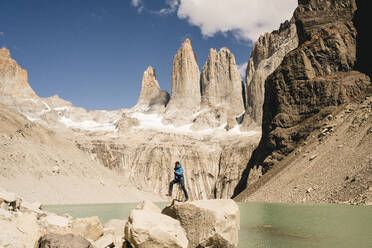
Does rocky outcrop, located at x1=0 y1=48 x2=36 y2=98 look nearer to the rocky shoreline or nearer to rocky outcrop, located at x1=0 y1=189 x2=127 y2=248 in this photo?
rocky outcrop, located at x1=0 y1=189 x2=127 y2=248

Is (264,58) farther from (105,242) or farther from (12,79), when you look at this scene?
(12,79)

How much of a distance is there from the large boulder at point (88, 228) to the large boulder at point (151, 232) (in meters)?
2.23

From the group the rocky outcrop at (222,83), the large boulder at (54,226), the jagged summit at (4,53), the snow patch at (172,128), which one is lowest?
the large boulder at (54,226)

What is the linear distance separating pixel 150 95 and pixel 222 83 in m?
38.8

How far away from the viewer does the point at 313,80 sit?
2057 inches

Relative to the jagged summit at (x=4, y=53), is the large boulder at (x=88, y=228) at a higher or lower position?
lower

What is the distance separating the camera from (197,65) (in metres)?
137

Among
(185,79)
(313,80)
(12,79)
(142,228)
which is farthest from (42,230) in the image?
(12,79)

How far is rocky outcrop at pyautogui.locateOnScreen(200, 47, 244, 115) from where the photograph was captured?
125 meters

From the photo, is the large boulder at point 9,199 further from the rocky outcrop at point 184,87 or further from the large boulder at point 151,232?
the rocky outcrop at point 184,87

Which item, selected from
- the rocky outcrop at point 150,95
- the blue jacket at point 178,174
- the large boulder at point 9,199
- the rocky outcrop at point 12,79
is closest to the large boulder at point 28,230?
the large boulder at point 9,199

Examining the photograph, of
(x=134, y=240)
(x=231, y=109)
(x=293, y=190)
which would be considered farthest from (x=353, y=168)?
(x=231, y=109)

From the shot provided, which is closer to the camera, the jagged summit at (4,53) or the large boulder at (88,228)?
the large boulder at (88,228)

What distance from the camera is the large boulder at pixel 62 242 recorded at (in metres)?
6.89
